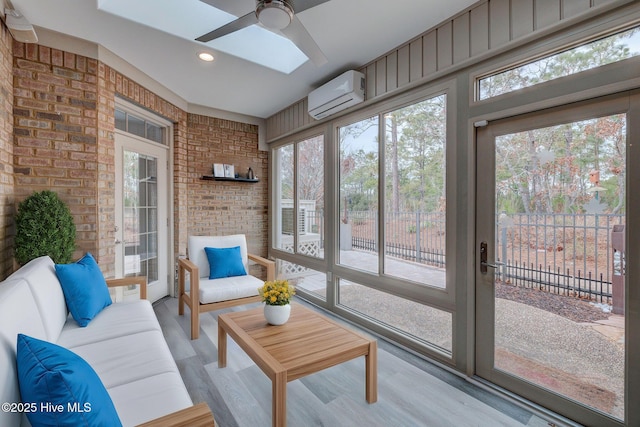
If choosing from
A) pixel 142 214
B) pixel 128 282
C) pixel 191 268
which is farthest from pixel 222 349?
pixel 142 214

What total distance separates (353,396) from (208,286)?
70.6 inches

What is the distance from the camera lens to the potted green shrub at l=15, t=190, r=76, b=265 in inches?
89.2

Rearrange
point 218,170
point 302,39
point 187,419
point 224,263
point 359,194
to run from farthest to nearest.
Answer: point 218,170, point 224,263, point 359,194, point 302,39, point 187,419

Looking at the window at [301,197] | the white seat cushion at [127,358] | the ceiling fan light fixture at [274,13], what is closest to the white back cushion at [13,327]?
the white seat cushion at [127,358]

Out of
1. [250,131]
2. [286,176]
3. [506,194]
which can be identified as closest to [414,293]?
[506,194]

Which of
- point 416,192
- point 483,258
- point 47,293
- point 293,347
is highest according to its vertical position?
point 416,192

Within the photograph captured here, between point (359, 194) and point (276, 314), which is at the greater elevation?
point (359, 194)

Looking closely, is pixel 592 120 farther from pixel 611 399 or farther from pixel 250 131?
pixel 250 131

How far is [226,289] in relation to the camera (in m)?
3.08

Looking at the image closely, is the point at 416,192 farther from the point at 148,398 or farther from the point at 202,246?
the point at 202,246

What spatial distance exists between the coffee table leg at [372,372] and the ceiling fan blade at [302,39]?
187cm

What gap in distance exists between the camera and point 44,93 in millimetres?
2506

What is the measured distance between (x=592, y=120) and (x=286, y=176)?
3.50 metres

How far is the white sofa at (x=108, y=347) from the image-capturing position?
1067 millimetres
